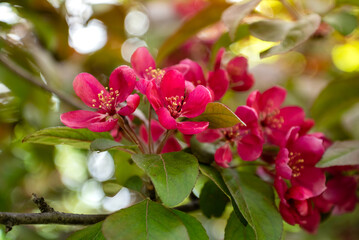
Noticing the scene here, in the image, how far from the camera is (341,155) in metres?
0.88

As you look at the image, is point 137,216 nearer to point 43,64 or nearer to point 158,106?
point 158,106

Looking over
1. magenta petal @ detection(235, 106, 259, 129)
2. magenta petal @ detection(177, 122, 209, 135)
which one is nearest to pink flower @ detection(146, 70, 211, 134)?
magenta petal @ detection(177, 122, 209, 135)

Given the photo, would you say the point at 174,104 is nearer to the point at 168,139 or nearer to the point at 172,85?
the point at 172,85

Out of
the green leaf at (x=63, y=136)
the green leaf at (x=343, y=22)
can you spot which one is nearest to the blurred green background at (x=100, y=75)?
the green leaf at (x=343, y=22)

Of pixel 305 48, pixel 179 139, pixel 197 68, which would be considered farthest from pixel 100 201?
pixel 305 48

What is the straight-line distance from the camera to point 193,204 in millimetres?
1045

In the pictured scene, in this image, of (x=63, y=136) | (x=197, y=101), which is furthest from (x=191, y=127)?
(x=63, y=136)

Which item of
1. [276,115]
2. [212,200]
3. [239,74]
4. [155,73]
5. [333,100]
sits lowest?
[333,100]

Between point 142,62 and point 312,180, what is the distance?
1.51 feet

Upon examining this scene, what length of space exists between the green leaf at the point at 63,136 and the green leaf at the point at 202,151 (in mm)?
194

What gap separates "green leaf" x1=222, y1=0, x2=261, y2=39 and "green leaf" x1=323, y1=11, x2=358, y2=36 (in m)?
0.25

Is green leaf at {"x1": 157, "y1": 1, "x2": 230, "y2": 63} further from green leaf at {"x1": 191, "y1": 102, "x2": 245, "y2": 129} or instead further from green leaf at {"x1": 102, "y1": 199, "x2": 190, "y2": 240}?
green leaf at {"x1": 102, "y1": 199, "x2": 190, "y2": 240}

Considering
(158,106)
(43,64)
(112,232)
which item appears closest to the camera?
(112,232)

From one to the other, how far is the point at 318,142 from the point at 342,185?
206mm
